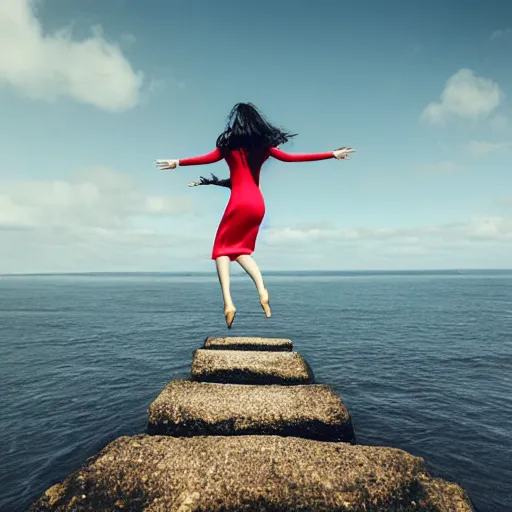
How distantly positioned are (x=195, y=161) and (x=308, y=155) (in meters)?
1.21

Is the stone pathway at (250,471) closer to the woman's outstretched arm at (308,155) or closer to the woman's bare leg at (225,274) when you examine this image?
the woman's bare leg at (225,274)

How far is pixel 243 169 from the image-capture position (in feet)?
12.4

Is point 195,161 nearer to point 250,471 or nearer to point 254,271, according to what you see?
point 254,271

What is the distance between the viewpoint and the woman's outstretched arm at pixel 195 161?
11.7 feet

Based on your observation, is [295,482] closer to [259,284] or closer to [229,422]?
[229,422]

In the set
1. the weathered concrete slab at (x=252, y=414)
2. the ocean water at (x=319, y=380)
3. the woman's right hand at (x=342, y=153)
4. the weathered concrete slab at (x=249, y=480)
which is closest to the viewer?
the woman's right hand at (x=342, y=153)

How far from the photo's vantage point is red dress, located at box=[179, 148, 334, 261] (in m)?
3.62

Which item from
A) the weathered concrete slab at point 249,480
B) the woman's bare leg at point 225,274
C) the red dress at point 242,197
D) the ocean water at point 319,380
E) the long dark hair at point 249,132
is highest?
the long dark hair at point 249,132

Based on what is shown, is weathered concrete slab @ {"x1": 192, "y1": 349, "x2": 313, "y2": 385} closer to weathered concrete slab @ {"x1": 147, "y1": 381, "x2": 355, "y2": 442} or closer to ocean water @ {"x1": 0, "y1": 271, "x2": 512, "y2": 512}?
weathered concrete slab @ {"x1": 147, "y1": 381, "x2": 355, "y2": 442}

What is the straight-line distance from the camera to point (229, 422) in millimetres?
6242

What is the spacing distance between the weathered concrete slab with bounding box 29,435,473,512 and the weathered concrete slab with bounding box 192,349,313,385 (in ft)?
9.11

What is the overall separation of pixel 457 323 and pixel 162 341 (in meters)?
30.0

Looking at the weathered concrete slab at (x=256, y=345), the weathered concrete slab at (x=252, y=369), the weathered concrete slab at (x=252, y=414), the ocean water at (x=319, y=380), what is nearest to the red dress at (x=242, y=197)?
the weathered concrete slab at (x=252, y=414)

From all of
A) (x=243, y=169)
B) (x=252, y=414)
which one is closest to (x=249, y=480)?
(x=252, y=414)
